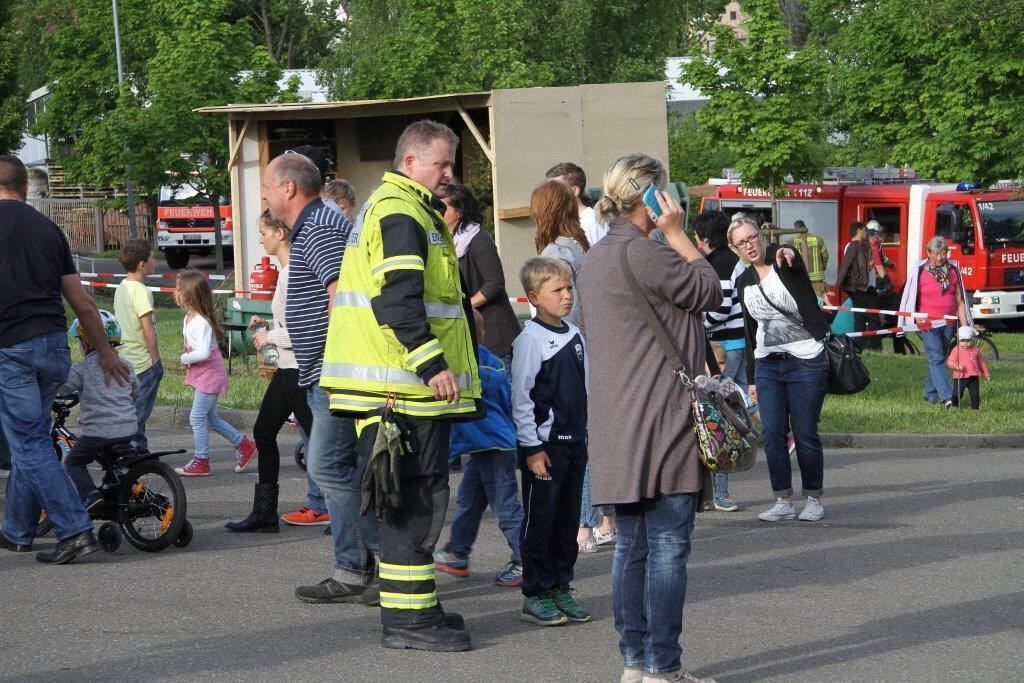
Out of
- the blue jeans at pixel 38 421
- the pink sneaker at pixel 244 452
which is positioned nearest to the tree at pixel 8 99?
the pink sneaker at pixel 244 452

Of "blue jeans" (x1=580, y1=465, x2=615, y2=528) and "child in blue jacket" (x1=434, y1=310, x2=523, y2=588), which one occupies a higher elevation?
"child in blue jacket" (x1=434, y1=310, x2=523, y2=588)

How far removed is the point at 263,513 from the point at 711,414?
13.2 feet

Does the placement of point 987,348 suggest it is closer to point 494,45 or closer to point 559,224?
point 559,224

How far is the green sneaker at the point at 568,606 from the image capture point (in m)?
6.44

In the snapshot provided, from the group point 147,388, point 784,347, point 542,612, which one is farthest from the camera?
point 147,388

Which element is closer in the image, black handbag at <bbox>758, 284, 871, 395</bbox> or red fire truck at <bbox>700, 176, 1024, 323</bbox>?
black handbag at <bbox>758, 284, 871, 395</bbox>

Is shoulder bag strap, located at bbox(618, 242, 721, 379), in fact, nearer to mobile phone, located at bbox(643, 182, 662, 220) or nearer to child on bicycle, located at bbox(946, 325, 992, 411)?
mobile phone, located at bbox(643, 182, 662, 220)

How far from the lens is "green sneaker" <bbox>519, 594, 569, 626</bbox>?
6.36m

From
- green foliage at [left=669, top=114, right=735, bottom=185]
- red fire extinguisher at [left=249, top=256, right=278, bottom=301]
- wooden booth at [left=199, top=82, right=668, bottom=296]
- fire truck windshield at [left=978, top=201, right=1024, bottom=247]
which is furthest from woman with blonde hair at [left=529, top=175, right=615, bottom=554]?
green foliage at [left=669, top=114, right=735, bottom=185]

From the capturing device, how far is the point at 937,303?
15062 mm

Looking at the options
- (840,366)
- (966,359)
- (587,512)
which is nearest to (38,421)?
(587,512)

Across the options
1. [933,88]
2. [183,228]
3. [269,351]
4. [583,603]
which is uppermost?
[933,88]

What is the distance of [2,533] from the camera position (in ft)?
25.9

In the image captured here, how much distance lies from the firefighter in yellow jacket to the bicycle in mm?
2232
